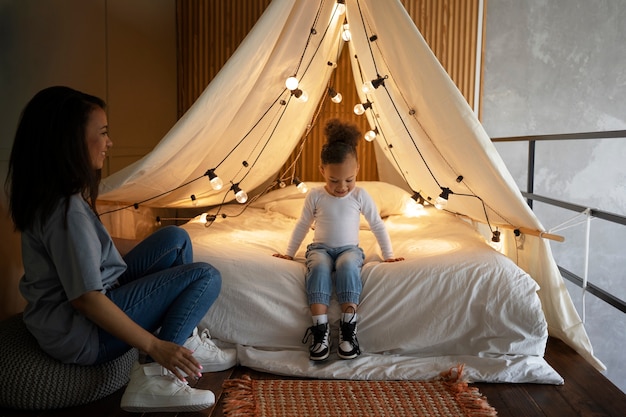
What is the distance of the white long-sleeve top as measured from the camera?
2.38 metres

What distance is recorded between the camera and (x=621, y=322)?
461 cm

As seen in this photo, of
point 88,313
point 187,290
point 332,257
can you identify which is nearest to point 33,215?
point 88,313

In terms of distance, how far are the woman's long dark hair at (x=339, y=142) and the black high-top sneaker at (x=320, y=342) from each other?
0.67 meters

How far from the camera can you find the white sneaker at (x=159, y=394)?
5.37 feet

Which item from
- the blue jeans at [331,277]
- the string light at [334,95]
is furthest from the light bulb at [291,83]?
the blue jeans at [331,277]

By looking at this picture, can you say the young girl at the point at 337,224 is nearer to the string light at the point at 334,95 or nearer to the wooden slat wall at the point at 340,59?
the string light at the point at 334,95

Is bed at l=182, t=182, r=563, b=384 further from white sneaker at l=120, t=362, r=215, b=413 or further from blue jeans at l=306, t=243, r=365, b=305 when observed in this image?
white sneaker at l=120, t=362, r=215, b=413

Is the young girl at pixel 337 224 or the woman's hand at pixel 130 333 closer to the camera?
the woman's hand at pixel 130 333

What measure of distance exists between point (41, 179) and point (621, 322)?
4.32 metres

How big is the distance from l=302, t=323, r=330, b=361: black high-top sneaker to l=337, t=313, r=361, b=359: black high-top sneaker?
42mm

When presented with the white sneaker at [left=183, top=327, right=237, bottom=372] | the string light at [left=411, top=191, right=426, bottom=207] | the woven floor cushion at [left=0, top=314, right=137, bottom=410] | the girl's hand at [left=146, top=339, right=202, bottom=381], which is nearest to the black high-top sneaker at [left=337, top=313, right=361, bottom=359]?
the white sneaker at [left=183, top=327, right=237, bottom=372]

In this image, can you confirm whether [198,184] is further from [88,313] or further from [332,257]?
[88,313]

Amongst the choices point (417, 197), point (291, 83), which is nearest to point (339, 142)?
point (291, 83)

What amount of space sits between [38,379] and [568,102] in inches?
151
